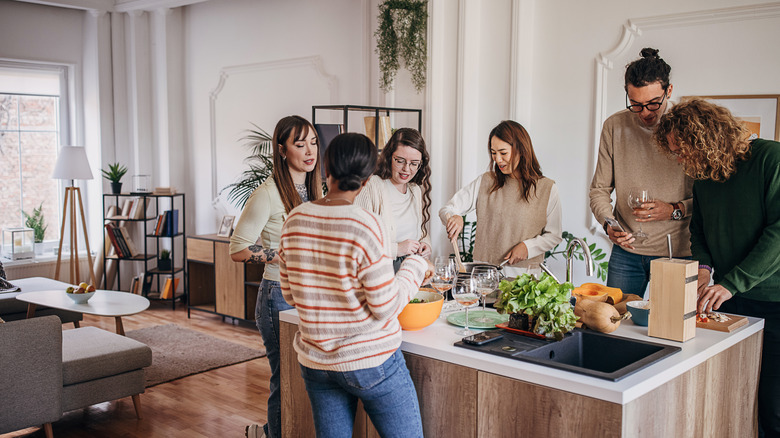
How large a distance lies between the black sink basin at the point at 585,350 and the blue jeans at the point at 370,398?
0.25m

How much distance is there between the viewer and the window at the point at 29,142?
674cm

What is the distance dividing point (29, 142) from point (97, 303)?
3.11 m

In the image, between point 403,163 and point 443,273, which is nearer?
point 443,273

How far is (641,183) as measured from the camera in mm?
2898

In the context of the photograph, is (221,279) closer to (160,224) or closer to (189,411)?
(160,224)

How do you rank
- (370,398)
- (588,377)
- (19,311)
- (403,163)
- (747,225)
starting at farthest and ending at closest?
1. (19,311)
2. (403,163)
3. (747,225)
4. (370,398)
5. (588,377)

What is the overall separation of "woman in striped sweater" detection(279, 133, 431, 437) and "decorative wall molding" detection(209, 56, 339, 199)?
13.3 ft

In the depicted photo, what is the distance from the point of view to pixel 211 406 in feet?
13.3

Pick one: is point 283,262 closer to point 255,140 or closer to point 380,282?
point 380,282

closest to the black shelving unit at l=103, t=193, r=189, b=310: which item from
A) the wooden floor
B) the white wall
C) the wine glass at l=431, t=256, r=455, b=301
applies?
the white wall

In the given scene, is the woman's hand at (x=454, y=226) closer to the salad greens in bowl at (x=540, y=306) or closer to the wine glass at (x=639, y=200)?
the wine glass at (x=639, y=200)

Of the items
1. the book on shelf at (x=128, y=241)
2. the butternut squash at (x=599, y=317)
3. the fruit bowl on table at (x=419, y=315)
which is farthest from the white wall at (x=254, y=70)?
the butternut squash at (x=599, y=317)

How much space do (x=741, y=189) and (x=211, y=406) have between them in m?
3.11

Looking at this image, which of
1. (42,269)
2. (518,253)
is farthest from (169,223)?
(518,253)
